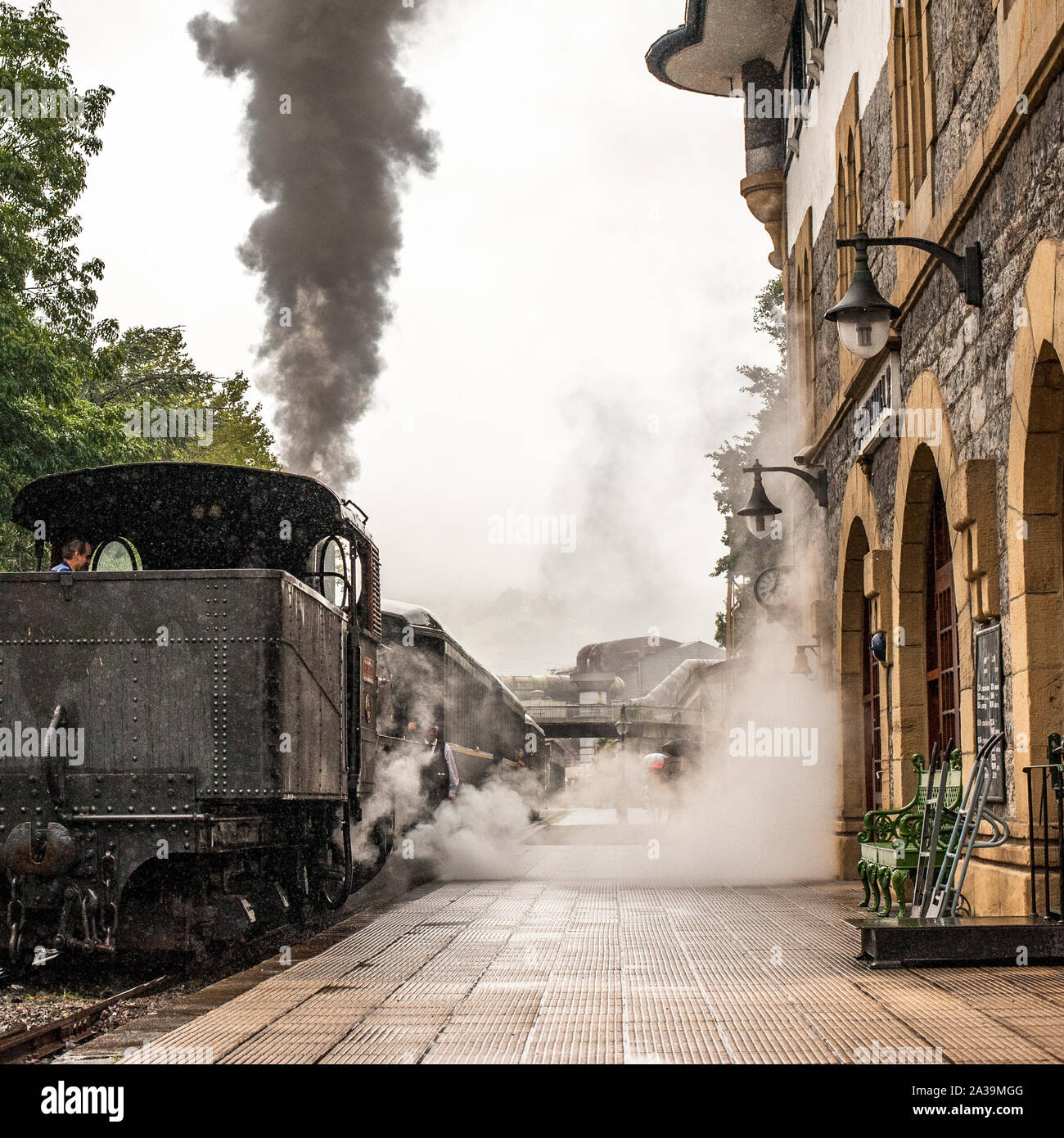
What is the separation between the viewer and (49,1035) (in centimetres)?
611

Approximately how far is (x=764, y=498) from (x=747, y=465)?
25873 millimetres

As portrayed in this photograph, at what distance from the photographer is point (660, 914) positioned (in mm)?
10320

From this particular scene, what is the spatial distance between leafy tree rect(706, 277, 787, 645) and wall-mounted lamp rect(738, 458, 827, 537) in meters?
23.1

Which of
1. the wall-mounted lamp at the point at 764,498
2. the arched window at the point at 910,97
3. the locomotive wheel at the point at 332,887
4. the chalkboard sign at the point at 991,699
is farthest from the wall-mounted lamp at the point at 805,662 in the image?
the chalkboard sign at the point at 991,699

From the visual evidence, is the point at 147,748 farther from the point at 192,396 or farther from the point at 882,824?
the point at 192,396

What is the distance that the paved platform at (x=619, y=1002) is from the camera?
4824 millimetres

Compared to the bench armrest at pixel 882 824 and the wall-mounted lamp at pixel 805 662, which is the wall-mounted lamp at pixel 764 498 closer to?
the wall-mounted lamp at pixel 805 662

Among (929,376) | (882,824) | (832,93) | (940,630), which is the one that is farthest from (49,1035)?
(832,93)

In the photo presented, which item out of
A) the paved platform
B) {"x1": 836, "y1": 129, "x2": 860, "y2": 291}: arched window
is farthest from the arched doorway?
{"x1": 836, "y1": 129, "x2": 860, "y2": 291}: arched window

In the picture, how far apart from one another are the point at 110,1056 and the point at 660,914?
5.89 metres

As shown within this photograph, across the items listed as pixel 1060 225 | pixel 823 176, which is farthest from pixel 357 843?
pixel 823 176

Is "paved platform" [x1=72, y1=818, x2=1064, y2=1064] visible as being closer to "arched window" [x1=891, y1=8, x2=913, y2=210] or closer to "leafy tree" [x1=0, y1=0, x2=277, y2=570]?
"arched window" [x1=891, y1=8, x2=913, y2=210]

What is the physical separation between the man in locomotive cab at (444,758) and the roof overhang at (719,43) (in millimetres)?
10219

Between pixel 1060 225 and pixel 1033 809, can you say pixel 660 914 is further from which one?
pixel 1060 225
